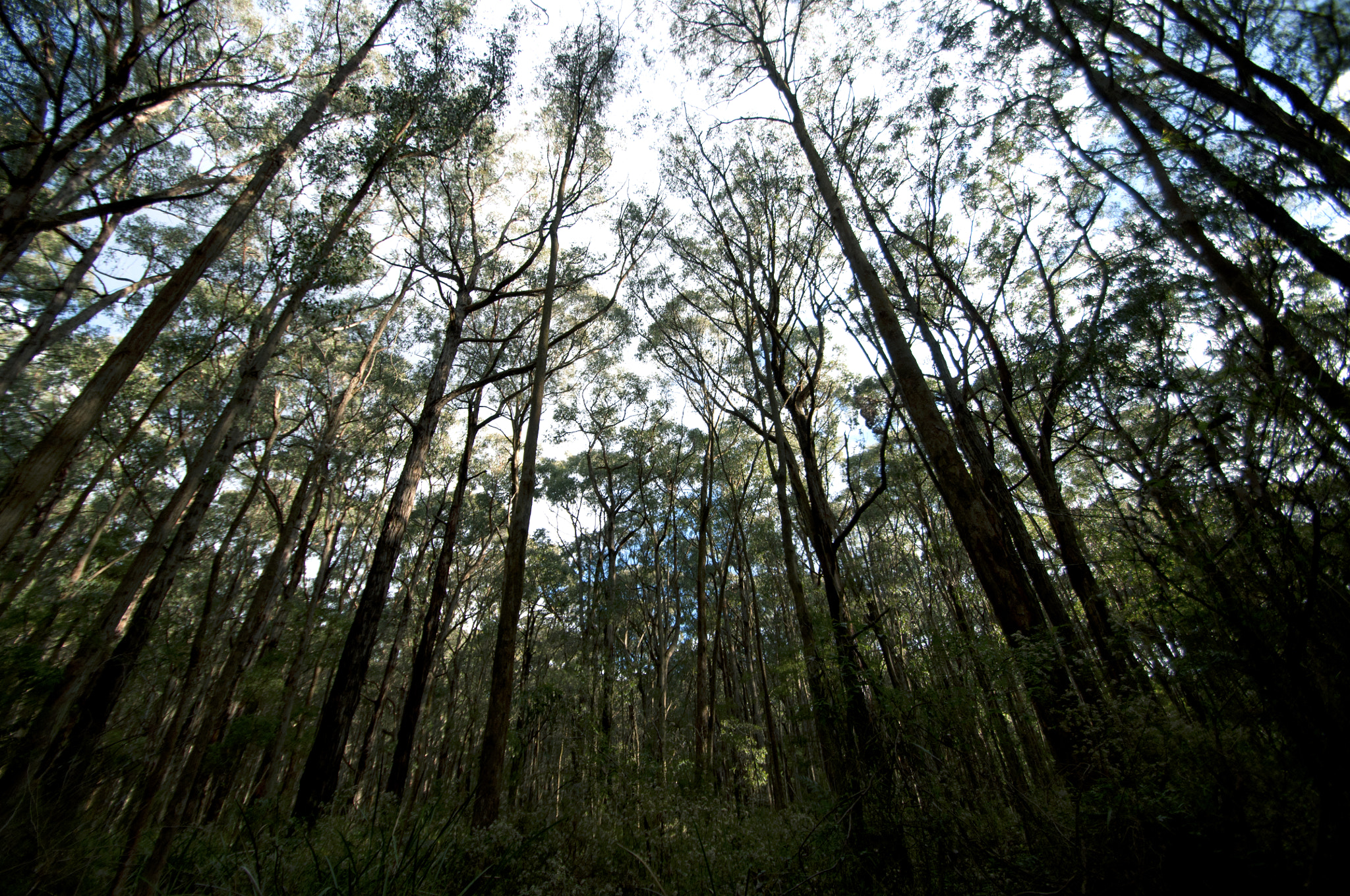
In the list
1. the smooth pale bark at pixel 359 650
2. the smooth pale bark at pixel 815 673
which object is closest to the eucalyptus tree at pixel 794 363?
the smooth pale bark at pixel 815 673

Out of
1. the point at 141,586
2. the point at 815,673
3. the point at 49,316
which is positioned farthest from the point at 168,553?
the point at 815,673

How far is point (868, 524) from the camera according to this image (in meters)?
16.9

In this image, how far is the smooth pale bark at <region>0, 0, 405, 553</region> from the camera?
10.2 ft

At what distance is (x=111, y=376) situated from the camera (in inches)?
145

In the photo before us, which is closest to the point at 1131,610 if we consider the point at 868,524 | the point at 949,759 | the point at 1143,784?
the point at 1143,784

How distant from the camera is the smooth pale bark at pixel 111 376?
10.2 feet

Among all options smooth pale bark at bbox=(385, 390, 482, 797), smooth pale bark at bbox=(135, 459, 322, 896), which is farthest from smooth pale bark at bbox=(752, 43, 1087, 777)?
smooth pale bark at bbox=(385, 390, 482, 797)

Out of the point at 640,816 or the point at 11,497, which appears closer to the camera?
the point at 11,497

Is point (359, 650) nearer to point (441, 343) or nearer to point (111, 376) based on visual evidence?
point (111, 376)

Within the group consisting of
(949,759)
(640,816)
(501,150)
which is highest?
(501,150)

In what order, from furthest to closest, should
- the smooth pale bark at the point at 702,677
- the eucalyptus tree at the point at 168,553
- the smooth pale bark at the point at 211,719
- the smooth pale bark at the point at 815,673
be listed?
the smooth pale bark at the point at 702,677
the eucalyptus tree at the point at 168,553
the smooth pale bark at the point at 815,673
the smooth pale bark at the point at 211,719

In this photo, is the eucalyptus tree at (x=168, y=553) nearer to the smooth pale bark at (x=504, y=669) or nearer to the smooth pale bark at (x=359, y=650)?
the smooth pale bark at (x=359, y=650)

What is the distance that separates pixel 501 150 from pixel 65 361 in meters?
11.2

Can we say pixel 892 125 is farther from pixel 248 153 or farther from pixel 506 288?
pixel 248 153
